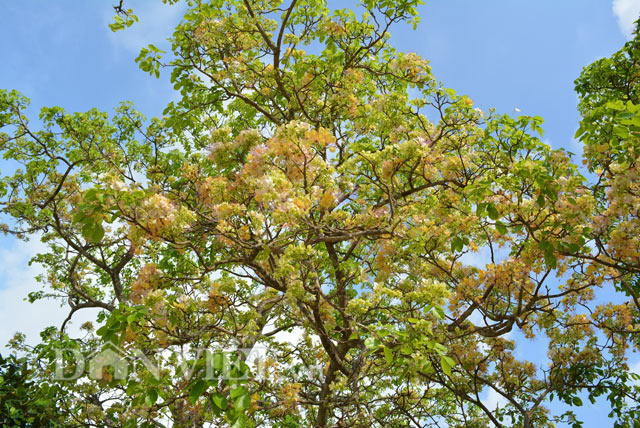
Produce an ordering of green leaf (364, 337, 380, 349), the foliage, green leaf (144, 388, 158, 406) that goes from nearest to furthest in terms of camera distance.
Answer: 1. green leaf (364, 337, 380, 349)
2. green leaf (144, 388, 158, 406)
3. the foliage

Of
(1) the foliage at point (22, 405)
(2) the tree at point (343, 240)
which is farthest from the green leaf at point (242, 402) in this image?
(1) the foliage at point (22, 405)

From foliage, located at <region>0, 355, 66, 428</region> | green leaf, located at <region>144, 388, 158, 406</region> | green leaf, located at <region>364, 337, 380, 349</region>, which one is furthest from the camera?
foliage, located at <region>0, 355, 66, 428</region>

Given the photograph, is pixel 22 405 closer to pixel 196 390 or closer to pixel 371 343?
pixel 196 390

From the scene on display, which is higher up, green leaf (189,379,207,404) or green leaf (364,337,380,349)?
green leaf (364,337,380,349)

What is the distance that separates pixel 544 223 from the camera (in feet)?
13.6

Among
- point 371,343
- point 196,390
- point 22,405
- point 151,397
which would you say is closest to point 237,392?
point 196,390

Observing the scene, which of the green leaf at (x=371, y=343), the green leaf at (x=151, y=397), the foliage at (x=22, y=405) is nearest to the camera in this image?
the green leaf at (x=371, y=343)

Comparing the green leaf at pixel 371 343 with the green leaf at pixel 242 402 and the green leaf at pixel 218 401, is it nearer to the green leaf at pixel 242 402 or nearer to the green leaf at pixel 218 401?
the green leaf at pixel 242 402

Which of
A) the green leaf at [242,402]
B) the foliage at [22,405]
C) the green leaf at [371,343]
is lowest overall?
the green leaf at [242,402]

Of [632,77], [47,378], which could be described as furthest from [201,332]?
[632,77]

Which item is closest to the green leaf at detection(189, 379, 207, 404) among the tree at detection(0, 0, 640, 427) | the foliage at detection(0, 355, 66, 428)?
the tree at detection(0, 0, 640, 427)

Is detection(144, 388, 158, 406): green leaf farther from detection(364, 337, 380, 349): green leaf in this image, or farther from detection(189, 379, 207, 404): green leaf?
detection(364, 337, 380, 349): green leaf

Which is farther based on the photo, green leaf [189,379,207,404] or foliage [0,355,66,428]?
foliage [0,355,66,428]

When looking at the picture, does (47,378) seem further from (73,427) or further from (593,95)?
(593,95)
